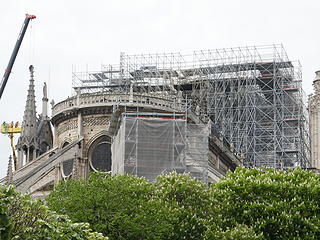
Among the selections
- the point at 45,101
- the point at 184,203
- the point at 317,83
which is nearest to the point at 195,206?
the point at 184,203

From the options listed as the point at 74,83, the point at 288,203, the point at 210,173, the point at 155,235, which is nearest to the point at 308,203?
the point at 288,203

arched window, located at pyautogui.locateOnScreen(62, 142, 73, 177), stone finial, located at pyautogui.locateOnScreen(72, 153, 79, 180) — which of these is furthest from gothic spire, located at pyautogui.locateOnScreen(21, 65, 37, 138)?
stone finial, located at pyautogui.locateOnScreen(72, 153, 79, 180)

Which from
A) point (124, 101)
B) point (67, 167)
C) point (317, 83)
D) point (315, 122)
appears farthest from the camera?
point (317, 83)

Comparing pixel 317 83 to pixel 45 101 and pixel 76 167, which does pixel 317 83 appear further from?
pixel 76 167

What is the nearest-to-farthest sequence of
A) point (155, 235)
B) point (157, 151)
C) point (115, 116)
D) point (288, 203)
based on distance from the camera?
1. point (155, 235)
2. point (288, 203)
3. point (157, 151)
4. point (115, 116)

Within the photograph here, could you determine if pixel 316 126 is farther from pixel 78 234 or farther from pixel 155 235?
pixel 78 234

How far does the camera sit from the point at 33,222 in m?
28.0

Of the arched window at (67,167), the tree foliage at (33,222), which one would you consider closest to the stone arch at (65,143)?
the arched window at (67,167)

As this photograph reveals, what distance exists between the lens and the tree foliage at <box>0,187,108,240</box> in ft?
89.0

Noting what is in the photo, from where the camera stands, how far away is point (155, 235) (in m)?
40.7

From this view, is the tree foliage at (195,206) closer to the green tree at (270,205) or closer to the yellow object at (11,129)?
the green tree at (270,205)

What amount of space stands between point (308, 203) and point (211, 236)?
5.57m

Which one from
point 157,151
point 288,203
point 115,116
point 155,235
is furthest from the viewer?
point 115,116

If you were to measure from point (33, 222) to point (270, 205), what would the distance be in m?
18.2
